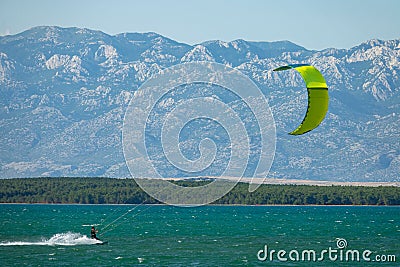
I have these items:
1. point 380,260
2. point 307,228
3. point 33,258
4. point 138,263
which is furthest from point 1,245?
point 307,228

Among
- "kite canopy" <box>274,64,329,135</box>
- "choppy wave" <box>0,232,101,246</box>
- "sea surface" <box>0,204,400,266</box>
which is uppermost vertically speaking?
"kite canopy" <box>274,64,329,135</box>

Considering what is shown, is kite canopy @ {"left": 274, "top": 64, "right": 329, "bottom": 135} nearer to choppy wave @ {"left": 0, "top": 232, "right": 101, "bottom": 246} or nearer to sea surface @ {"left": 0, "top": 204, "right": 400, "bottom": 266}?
sea surface @ {"left": 0, "top": 204, "right": 400, "bottom": 266}

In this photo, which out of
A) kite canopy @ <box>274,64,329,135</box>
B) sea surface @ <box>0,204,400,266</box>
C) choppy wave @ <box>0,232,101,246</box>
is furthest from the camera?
choppy wave @ <box>0,232,101,246</box>

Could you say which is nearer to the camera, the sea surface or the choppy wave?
the sea surface

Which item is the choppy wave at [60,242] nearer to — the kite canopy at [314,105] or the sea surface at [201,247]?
the sea surface at [201,247]

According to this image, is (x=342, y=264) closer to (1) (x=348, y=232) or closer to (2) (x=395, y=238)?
(2) (x=395, y=238)

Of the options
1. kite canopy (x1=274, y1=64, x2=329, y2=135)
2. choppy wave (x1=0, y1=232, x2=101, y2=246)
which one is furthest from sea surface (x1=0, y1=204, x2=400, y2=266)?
kite canopy (x1=274, y1=64, x2=329, y2=135)

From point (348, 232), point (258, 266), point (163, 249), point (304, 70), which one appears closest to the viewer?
point (304, 70)

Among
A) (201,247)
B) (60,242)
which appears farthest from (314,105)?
(60,242)

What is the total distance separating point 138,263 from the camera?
63156 mm

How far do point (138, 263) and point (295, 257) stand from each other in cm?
1231

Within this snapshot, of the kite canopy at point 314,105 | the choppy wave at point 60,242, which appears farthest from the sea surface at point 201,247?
the kite canopy at point 314,105

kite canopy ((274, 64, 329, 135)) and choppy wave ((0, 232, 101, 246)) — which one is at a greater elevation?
kite canopy ((274, 64, 329, 135))

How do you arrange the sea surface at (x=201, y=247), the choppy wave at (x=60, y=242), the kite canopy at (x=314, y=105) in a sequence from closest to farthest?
the kite canopy at (x=314, y=105), the sea surface at (x=201, y=247), the choppy wave at (x=60, y=242)
